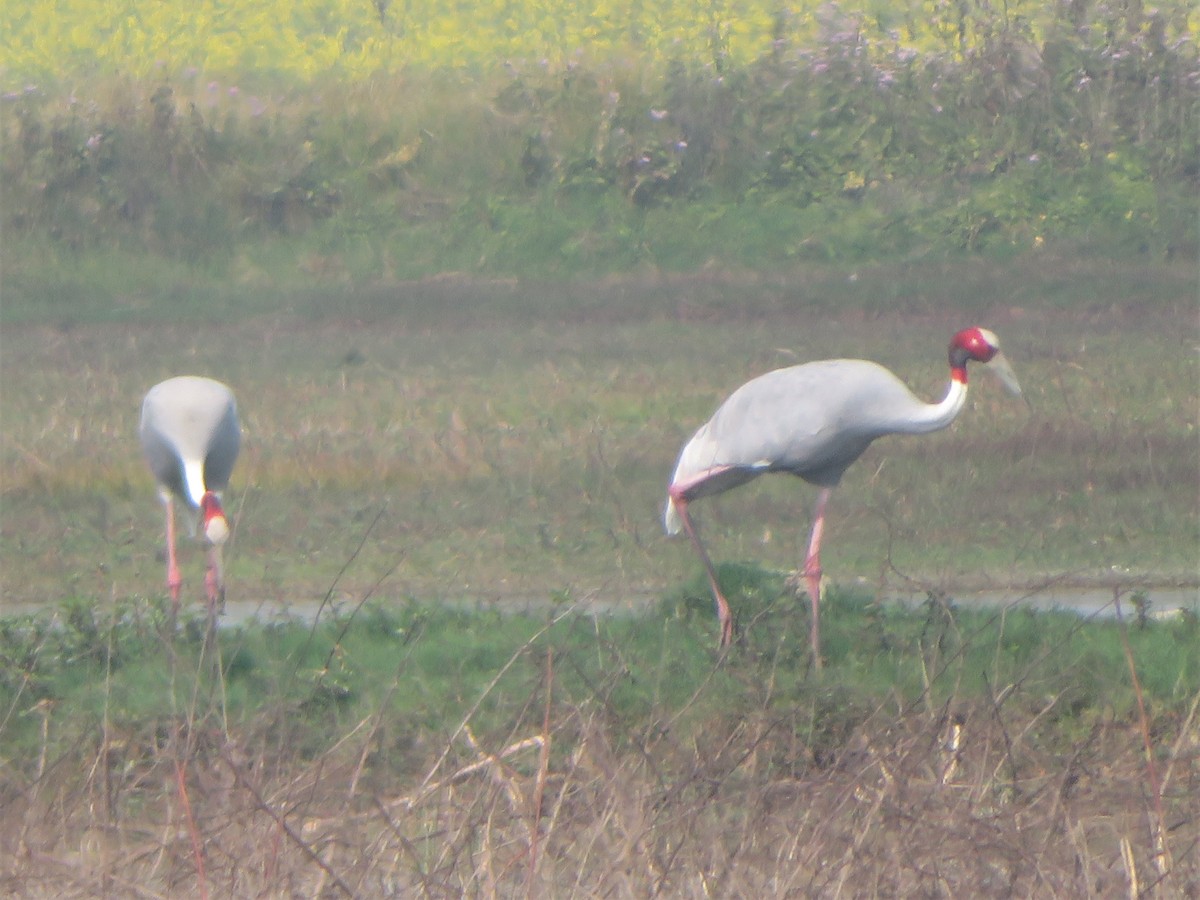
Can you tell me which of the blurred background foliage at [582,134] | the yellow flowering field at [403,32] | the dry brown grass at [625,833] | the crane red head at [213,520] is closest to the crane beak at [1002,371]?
the crane red head at [213,520]

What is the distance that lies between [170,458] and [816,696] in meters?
3.22

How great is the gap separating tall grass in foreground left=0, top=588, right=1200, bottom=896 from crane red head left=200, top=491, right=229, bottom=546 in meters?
1.11

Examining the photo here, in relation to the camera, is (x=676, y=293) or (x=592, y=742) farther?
(x=676, y=293)

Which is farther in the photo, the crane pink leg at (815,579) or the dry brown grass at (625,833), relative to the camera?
the crane pink leg at (815,579)

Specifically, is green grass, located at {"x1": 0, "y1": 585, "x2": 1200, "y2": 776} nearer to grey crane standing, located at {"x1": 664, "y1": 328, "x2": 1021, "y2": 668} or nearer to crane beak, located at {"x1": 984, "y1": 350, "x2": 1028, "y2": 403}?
grey crane standing, located at {"x1": 664, "y1": 328, "x2": 1021, "y2": 668}

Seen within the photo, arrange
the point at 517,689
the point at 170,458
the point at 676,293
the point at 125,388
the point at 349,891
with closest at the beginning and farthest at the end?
the point at 349,891 < the point at 517,689 < the point at 170,458 < the point at 125,388 < the point at 676,293

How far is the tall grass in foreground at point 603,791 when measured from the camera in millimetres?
3652

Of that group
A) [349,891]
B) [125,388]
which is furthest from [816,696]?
[125,388]

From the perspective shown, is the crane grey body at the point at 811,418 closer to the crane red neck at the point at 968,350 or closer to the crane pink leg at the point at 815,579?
the crane pink leg at the point at 815,579

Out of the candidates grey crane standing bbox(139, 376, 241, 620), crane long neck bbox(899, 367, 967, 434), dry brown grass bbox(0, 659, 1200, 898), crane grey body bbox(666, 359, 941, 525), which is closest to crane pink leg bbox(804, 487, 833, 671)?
crane grey body bbox(666, 359, 941, 525)

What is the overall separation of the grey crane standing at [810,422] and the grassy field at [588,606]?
0.42 m

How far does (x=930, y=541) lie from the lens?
8516mm

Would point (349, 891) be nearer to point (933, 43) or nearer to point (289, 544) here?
point (289, 544)

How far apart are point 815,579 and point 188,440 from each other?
2.37 meters
